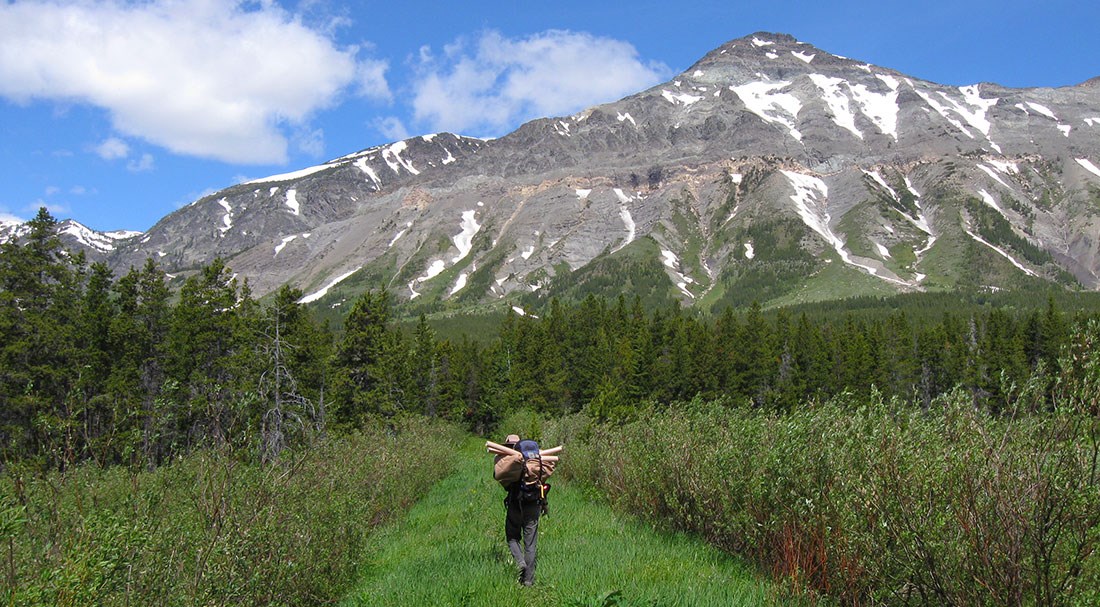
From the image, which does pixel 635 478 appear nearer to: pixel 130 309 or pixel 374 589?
pixel 374 589

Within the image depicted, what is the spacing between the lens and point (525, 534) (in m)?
8.57

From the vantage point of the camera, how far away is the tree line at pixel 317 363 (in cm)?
1222

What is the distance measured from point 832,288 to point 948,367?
10743 centimetres

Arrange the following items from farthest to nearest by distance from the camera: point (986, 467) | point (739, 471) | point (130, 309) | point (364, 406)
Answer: point (364, 406) < point (130, 309) < point (739, 471) < point (986, 467)

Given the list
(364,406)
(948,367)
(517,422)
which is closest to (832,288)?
(948,367)

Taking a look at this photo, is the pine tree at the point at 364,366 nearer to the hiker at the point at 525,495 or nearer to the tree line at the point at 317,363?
the tree line at the point at 317,363

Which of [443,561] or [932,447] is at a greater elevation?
[932,447]

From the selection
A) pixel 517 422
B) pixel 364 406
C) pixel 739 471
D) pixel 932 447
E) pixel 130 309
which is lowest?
pixel 517 422

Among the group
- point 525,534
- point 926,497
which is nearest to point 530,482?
point 525,534

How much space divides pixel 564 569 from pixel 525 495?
1246 mm

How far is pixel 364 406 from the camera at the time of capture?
122ft

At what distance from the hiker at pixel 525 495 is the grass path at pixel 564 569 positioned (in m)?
0.30

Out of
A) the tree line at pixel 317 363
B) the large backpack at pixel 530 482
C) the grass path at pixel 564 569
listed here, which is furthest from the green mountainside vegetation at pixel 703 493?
the large backpack at pixel 530 482

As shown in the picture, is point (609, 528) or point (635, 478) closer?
point (609, 528)
